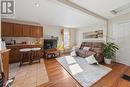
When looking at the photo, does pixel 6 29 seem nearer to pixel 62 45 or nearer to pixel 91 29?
pixel 62 45

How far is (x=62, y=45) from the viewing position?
659cm

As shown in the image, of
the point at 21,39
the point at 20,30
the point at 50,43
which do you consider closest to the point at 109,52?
the point at 50,43

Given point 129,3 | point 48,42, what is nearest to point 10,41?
point 48,42

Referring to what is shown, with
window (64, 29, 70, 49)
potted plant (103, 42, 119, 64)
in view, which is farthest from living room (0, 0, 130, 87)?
window (64, 29, 70, 49)

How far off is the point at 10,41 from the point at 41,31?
1.85m

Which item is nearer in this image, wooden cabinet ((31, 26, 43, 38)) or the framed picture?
wooden cabinet ((31, 26, 43, 38))

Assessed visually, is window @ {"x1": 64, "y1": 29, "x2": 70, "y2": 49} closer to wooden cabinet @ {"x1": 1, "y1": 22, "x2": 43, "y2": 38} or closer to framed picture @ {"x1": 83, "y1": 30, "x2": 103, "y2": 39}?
framed picture @ {"x1": 83, "y1": 30, "x2": 103, "y2": 39}

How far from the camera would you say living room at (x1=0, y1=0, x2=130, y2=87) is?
2.30m

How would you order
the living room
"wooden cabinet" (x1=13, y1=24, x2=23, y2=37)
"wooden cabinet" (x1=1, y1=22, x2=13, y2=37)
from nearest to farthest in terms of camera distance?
the living room, "wooden cabinet" (x1=1, y1=22, x2=13, y2=37), "wooden cabinet" (x1=13, y1=24, x2=23, y2=37)

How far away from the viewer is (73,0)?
2400 mm

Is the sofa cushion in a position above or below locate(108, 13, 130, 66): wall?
below

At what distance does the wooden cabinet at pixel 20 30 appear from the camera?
158 inches

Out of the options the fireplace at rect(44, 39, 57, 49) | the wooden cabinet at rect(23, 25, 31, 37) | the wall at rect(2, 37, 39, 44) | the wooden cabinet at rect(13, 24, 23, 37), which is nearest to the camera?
the wooden cabinet at rect(13, 24, 23, 37)

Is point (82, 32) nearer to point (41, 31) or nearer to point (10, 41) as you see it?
point (41, 31)
